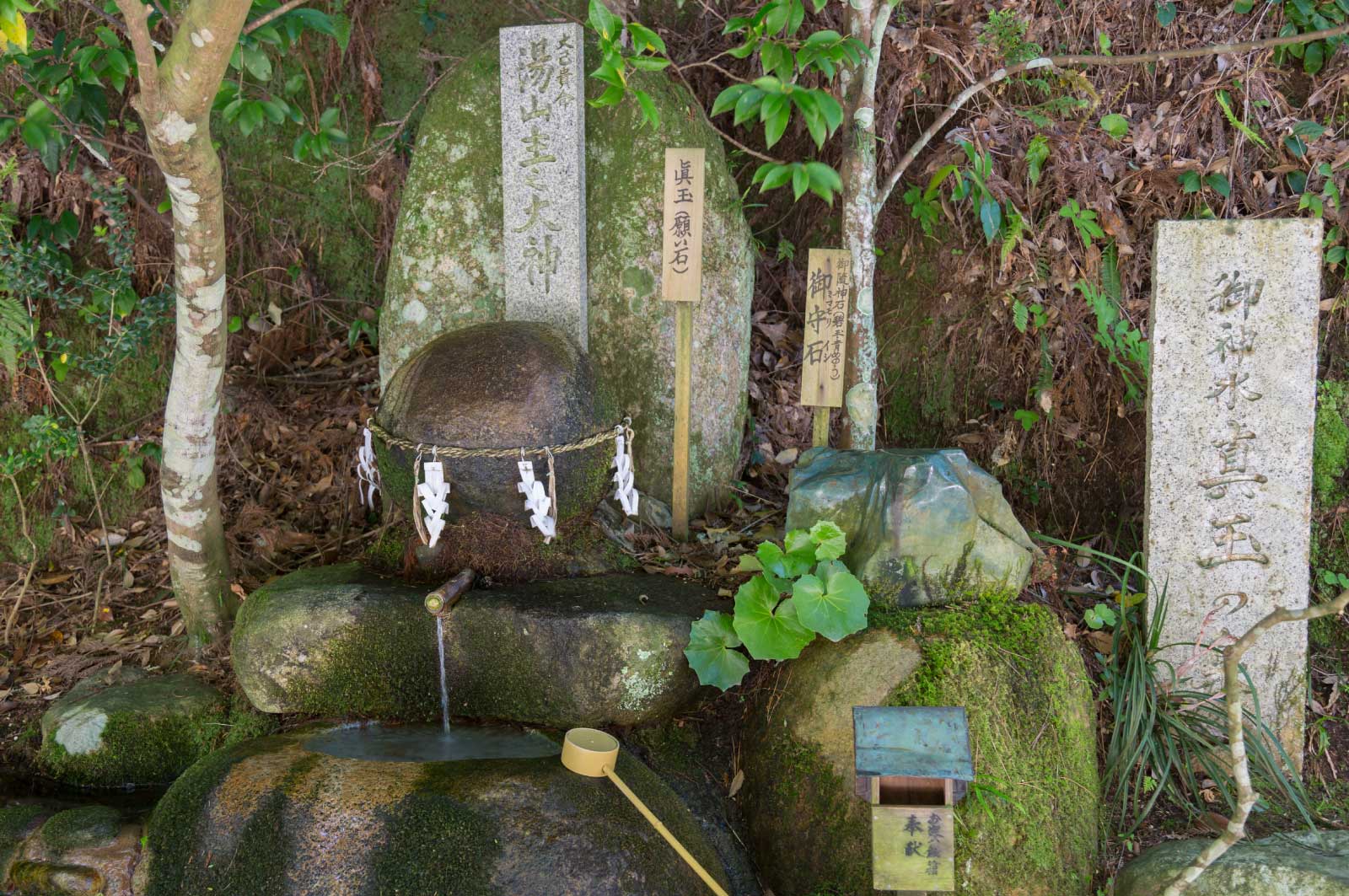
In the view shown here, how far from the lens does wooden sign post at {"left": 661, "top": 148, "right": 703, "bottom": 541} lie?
4461mm

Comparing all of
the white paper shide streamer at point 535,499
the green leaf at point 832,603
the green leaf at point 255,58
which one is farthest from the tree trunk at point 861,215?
the green leaf at point 255,58

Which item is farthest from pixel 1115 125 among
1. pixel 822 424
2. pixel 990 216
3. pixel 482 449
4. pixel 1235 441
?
pixel 482 449

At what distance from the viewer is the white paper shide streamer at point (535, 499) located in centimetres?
389

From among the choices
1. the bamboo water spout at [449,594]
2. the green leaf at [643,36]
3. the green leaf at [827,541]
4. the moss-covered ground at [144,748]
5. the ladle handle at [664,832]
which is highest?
the green leaf at [643,36]

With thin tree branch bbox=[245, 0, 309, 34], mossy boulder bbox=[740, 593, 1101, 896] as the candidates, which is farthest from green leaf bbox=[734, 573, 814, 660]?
thin tree branch bbox=[245, 0, 309, 34]

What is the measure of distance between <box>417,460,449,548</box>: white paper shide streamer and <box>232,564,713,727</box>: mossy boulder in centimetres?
26

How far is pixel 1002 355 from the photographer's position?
202 inches

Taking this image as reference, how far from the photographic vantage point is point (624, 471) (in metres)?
4.29

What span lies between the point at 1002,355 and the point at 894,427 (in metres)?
0.68

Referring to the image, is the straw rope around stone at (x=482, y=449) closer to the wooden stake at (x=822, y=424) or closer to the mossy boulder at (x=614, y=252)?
the mossy boulder at (x=614, y=252)

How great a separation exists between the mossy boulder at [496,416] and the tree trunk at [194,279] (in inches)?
30.5

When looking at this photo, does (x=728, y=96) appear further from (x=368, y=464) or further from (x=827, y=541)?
(x=368, y=464)

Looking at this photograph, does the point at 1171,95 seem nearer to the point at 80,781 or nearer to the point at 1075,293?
the point at 1075,293

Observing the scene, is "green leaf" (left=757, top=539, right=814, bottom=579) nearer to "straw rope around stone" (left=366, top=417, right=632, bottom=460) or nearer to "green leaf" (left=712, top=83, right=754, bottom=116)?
"straw rope around stone" (left=366, top=417, right=632, bottom=460)
